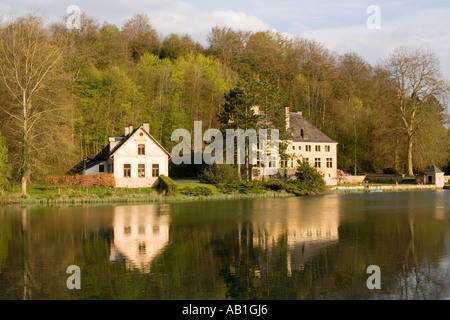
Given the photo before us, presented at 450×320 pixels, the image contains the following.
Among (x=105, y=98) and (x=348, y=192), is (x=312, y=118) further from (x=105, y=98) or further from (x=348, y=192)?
(x=105, y=98)

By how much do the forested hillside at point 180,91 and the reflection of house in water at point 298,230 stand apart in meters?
17.9

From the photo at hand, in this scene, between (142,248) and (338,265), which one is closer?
(338,265)

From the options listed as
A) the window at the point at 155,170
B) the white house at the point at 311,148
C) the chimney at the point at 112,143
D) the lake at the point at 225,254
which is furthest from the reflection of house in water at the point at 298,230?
the white house at the point at 311,148

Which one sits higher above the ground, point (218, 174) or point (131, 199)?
point (218, 174)

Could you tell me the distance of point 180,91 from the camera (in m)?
56.1

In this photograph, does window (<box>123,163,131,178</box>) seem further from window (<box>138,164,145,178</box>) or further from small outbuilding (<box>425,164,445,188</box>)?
small outbuilding (<box>425,164,445,188</box>)

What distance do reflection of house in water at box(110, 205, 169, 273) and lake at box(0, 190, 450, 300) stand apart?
4 centimetres

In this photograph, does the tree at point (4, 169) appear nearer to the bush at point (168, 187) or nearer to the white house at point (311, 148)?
the bush at point (168, 187)

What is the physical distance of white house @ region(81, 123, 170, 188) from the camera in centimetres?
4212

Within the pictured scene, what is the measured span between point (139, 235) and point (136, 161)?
22.5 m

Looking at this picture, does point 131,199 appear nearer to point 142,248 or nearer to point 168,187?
point 168,187

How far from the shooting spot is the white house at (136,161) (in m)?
42.1

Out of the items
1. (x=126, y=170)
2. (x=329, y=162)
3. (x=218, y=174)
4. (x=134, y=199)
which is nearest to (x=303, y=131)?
(x=329, y=162)

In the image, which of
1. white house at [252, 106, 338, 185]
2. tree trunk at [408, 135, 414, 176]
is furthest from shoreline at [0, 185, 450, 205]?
tree trunk at [408, 135, 414, 176]
